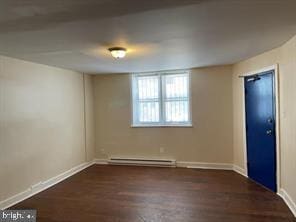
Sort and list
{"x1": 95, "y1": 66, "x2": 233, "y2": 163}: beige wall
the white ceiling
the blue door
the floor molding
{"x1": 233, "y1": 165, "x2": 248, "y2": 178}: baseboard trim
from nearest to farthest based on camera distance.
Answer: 1. the white ceiling
2. the floor molding
3. the blue door
4. {"x1": 233, "y1": 165, "x2": 248, "y2": 178}: baseboard trim
5. {"x1": 95, "y1": 66, "x2": 233, "y2": 163}: beige wall

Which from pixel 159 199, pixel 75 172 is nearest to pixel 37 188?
pixel 75 172

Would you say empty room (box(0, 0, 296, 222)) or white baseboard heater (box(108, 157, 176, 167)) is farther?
white baseboard heater (box(108, 157, 176, 167))

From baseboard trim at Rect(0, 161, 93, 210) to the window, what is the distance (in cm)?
176

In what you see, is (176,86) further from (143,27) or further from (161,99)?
(143,27)

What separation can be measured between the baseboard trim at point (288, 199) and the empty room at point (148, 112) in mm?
33

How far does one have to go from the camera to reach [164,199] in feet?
12.8

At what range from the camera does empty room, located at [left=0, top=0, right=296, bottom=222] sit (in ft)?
8.10

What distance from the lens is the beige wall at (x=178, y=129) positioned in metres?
5.48

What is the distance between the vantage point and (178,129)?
584 cm

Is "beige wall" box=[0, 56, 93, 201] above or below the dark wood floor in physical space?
above

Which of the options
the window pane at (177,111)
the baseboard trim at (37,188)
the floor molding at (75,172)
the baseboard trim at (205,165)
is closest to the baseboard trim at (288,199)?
the floor molding at (75,172)

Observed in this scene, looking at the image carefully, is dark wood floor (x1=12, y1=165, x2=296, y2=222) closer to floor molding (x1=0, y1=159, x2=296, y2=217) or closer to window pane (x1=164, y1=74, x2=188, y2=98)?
floor molding (x1=0, y1=159, x2=296, y2=217)

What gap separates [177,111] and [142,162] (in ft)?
4.73

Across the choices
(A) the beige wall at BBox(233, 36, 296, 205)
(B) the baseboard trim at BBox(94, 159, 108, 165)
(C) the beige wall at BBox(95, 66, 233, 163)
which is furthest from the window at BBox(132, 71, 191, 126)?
(A) the beige wall at BBox(233, 36, 296, 205)
